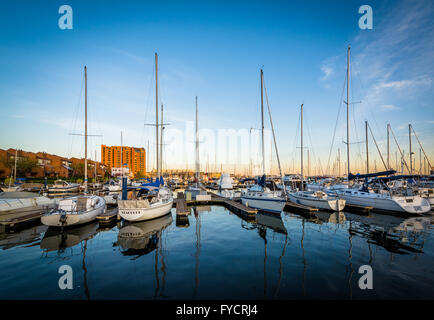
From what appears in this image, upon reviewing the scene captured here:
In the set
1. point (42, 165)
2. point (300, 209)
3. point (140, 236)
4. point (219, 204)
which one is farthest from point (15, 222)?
point (42, 165)

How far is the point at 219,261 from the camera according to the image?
A: 10.2 meters

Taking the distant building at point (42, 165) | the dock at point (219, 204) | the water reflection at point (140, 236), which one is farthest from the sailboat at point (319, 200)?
the distant building at point (42, 165)

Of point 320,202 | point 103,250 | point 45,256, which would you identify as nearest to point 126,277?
point 103,250

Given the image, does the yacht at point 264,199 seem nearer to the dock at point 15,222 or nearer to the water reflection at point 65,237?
the water reflection at point 65,237

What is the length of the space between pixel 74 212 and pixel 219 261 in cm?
1344

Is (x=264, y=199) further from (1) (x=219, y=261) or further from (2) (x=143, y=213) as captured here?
(1) (x=219, y=261)

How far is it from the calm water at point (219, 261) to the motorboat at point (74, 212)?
90 centimetres

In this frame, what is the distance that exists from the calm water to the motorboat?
90cm

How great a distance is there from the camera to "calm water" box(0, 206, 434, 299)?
7426 millimetres

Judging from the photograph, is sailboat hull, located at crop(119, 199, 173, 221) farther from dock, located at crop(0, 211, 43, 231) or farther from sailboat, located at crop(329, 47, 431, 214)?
sailboat, located at crop(329, 47, 431, 214)

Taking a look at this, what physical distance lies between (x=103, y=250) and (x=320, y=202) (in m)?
24.2

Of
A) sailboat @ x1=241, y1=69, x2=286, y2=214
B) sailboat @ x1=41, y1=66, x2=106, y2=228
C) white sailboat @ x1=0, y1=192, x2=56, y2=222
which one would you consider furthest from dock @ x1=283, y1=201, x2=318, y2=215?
white sailboat @ x1=0, y1=192, x2=56, y2=222

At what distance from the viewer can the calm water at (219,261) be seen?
7.43m
